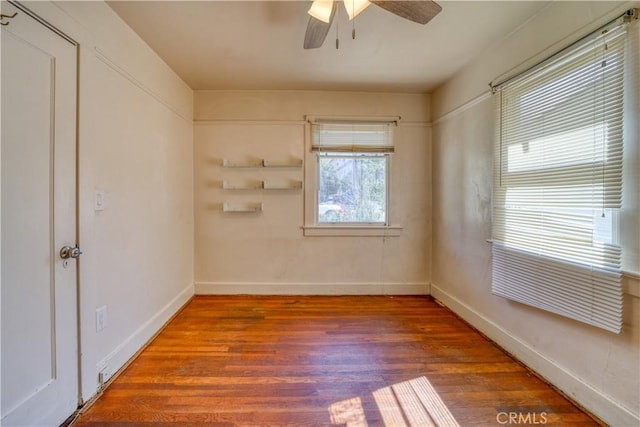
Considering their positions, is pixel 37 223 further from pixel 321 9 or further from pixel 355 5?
pixel 355 5

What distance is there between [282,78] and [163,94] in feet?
3.86

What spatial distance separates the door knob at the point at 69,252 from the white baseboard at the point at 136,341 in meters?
0.76

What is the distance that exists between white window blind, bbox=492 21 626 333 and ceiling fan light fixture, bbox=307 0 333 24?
1472mm

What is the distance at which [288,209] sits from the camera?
344 centimetres

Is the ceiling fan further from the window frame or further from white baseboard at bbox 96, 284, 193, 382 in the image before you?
white baseboard at bbox 96, 284, 193, 382

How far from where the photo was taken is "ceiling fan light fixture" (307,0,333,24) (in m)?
1.56

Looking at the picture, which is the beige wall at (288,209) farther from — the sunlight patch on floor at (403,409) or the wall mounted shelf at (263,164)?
the sunlight patch on floor at (403,409)

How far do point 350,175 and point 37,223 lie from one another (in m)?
2.79

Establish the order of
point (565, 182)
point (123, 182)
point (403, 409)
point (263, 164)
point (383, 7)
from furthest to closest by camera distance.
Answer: point (263, 164) → point (123, 182) → point (565, 182) → point (403, 409) → point (383, 7)

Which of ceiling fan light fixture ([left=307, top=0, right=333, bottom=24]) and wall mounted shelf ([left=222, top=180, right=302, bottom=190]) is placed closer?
ceiling fan light fixture ([left=307, top=0, right=333, bottom=24])

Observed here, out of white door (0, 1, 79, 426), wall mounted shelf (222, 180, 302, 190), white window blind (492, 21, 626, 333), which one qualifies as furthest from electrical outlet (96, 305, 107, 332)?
white window blind (492, 21, 626, 333)

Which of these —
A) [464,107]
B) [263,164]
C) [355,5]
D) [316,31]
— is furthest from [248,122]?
[464,107]

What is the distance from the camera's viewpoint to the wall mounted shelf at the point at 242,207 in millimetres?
3369

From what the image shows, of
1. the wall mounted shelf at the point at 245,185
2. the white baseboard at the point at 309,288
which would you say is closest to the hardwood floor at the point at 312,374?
the white baseboard at the point at 309,288
